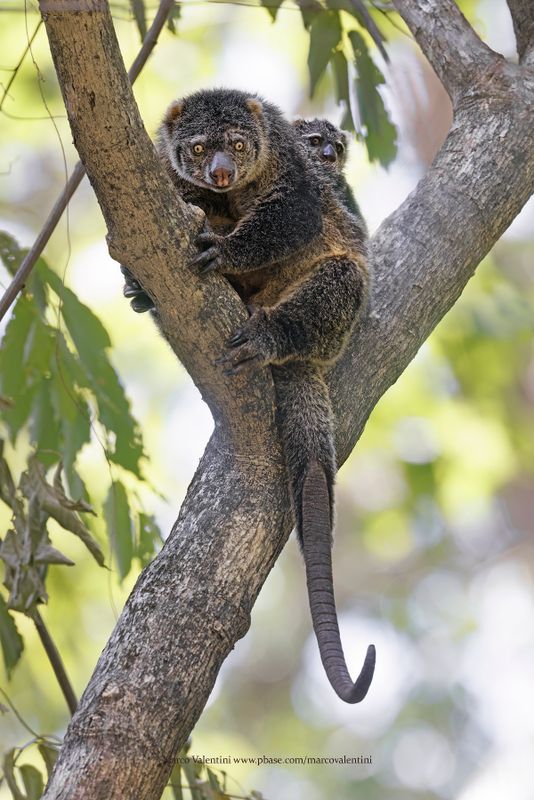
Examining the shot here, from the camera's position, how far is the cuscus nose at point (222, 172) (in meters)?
4.05

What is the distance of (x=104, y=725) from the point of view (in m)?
2.99

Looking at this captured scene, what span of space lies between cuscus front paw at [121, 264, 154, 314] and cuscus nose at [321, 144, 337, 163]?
2115 millimetres

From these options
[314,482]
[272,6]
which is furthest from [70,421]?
[272,6]

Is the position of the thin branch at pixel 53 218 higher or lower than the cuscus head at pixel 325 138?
lower

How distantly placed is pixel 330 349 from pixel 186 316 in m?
0.82

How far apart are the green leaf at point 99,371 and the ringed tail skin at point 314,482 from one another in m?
0.90

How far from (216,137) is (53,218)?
0.92m

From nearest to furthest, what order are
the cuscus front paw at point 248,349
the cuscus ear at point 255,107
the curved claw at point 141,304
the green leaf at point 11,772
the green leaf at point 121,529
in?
the cuscus front paw at point 248,349
the green leaf at point 11,772
the curved claw at point 141,304
the green leaf at point 121,529
the cuscus ear at point 255,107

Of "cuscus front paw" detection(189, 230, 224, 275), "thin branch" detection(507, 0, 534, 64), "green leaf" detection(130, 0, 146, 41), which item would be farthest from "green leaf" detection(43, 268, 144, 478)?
"thin branch" detection(507, 0, 534, 64)

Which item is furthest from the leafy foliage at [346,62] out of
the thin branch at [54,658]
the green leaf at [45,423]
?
the thin branch at [54,658]

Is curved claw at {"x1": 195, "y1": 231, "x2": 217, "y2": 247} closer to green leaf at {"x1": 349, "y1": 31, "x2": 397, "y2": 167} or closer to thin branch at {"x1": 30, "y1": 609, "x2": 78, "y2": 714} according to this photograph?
thin branch at {"x1": 30, "y1": 609, "x2": 78, "y2": 714}

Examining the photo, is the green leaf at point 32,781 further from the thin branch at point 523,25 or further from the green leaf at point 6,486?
the thin branch at point 523,25

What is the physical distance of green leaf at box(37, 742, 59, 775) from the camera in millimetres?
3783

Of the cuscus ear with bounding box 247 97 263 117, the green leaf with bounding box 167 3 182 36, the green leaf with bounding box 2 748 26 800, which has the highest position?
the green leaf with bounding box 167 3 182 36
